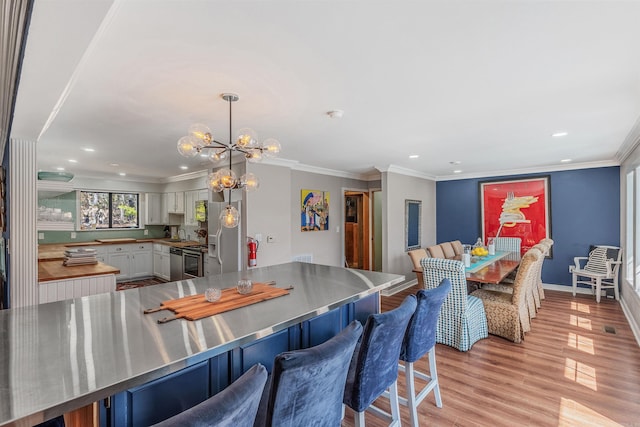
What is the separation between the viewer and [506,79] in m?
2.01

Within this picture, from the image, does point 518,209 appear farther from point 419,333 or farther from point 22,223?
point 22,223

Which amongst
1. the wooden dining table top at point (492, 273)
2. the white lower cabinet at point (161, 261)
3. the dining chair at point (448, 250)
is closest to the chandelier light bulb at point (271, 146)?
the wooden dining table top at point (492, 273)

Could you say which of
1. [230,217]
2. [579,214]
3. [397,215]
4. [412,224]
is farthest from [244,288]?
[579,214]

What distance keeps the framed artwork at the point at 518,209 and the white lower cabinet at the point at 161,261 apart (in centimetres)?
674

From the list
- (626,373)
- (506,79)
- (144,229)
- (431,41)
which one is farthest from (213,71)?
(144,229)

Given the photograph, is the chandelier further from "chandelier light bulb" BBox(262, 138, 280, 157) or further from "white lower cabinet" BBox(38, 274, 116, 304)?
"white lower cabinet" BBox(38, 274, 116, 304)

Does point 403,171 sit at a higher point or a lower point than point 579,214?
higher

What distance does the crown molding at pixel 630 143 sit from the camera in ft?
10.3

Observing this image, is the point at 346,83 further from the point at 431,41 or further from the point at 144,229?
the point at 144,229

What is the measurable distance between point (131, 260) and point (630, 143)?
8637 millimetres

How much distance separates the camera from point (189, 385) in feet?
3.95

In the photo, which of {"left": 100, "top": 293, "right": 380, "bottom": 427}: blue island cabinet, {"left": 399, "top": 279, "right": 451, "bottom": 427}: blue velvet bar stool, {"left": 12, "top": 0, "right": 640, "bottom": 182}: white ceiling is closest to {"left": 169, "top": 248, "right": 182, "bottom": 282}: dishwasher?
{"left": 12, "top": 0, "right": 640, "bottom": 182}: white ceiling

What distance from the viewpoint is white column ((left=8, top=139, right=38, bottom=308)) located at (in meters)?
2.67

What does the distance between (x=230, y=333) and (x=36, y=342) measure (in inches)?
28.2
